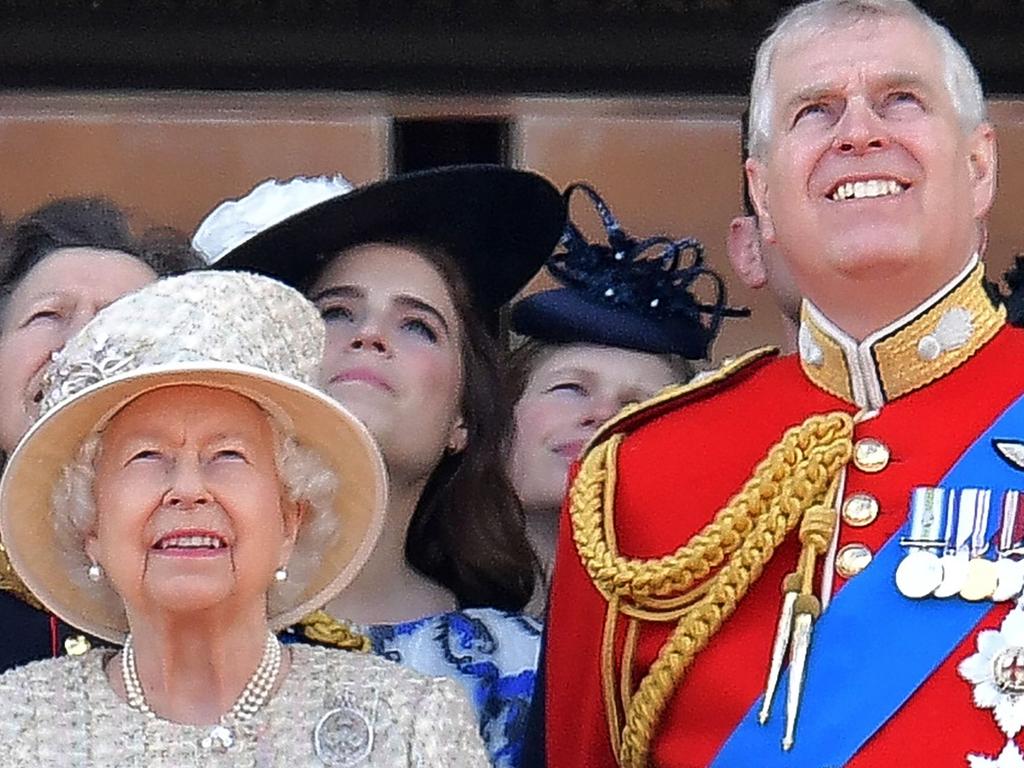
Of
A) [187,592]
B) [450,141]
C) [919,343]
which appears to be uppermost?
[450,141]

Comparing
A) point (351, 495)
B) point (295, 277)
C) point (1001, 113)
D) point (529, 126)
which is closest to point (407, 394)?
point (295, 277)

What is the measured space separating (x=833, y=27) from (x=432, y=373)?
1.96ft

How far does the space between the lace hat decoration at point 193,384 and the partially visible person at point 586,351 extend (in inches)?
25.7

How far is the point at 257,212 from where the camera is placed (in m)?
3.30

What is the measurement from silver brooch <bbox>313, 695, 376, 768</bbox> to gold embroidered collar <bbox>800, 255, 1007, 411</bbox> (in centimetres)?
51

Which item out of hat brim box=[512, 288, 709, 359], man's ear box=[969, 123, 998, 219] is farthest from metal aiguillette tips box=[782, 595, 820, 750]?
hat brim box=[512, 288, 709, 359]

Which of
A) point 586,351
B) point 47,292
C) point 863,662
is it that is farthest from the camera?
point 586,351

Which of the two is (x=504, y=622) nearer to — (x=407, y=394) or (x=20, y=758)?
(x=407, y=394)

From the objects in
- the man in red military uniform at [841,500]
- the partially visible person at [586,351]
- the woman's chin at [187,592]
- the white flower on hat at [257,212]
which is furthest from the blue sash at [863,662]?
the white flower on hat at [257,212]

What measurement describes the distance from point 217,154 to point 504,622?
3.25 feet

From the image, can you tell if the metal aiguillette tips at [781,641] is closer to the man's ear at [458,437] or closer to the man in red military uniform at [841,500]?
the man in red military uniform at [841,500]

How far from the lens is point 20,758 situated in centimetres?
245

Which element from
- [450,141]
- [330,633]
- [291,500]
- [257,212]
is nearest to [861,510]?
[291,500]

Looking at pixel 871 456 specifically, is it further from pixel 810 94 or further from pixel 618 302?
pixel 618 302
